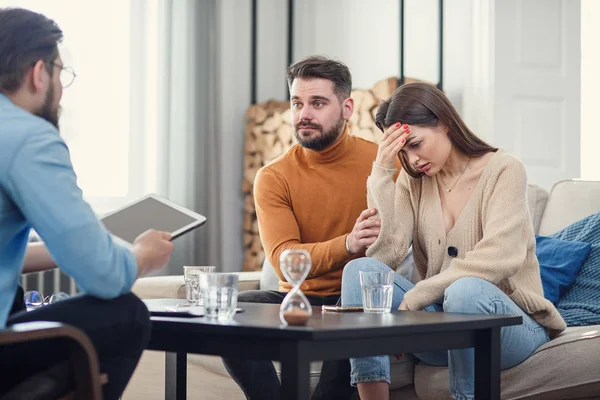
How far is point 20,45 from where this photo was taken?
4.76 ft

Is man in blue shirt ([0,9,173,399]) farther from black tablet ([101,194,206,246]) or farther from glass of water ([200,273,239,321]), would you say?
black tablet ([101,194,206,246])

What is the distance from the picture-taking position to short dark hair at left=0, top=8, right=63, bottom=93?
1445 millimetres

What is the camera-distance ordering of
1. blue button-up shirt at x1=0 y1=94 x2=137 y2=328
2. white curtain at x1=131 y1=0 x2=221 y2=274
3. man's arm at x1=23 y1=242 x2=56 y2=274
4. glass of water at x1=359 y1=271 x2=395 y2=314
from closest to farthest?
blue button-up shirt at x1=0 y1=94 x2=137 y2=328
glass of water at x1=359 y1=271 x2=395 y2=314
man's arm at x1=23 y1=242 x2=56 y2=274
white curtain at x1=131 y1=0 x2=221 y2=274

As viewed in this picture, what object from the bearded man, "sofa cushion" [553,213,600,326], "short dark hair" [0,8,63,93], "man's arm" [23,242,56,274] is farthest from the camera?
the bearded man

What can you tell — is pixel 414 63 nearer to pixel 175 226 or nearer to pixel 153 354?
pixel 153 354

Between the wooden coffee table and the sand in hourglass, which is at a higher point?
the sand in hourglass

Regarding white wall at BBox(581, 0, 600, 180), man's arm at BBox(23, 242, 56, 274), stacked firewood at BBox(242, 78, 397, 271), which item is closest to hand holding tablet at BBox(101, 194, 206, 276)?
man's arm at BBox(23, 242, 56, 274)

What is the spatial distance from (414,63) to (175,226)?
2.91 metres

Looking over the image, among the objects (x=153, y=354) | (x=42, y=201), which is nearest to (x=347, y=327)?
(x=42, y=201)

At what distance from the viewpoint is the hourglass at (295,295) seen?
1466 mm

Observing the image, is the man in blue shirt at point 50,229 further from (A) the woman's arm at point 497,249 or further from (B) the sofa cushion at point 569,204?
(B) the sofa cushion at point 569,204

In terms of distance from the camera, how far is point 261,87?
4.89m

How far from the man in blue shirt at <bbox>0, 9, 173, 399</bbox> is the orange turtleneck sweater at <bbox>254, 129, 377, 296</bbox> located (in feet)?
3.70

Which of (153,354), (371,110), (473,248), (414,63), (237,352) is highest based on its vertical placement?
(414,63)
